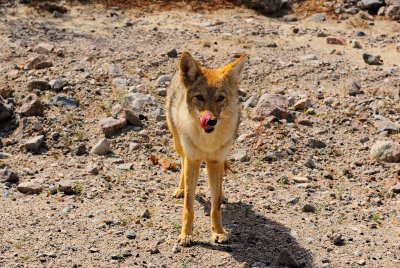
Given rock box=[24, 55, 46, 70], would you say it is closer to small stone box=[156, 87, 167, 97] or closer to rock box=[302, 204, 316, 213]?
small stone box=[156, 87, 167, 97]

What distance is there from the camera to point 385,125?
9828 millimetres

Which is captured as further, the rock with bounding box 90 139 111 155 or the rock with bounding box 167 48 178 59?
the rock with bounding box 167 48 178 59

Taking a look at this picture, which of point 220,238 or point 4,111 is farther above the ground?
point 4,111

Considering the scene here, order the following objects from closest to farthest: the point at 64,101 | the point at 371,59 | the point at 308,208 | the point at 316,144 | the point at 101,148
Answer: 1. the point at 308,208
2. the point at 101,148
3. the point at 316,144
4. the point at 64,101
5. the point at 371,59

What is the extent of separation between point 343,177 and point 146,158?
270 centimetres

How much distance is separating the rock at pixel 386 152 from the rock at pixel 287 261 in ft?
10.1

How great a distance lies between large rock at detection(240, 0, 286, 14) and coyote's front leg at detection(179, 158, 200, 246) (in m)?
9.24

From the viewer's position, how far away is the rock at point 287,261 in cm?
650

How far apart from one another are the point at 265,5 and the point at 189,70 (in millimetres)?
9093

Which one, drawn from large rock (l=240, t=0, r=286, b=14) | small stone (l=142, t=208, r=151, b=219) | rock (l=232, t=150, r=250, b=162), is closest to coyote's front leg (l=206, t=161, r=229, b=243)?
small stone (l=142, t=208, r=151, b=219)

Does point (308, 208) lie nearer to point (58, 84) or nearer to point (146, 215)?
point (146, 215)

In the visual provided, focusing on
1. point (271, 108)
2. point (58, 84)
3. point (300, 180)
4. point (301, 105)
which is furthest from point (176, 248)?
point (58, 84)

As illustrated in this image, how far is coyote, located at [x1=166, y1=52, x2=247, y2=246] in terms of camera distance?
673 centimetres

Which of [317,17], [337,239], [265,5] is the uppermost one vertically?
[265,5]
